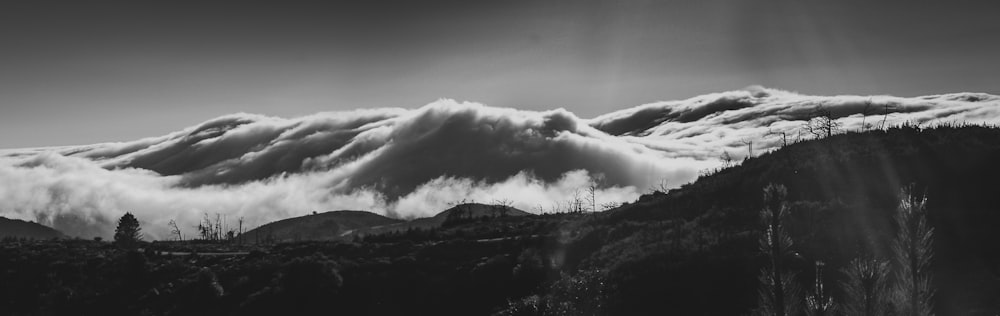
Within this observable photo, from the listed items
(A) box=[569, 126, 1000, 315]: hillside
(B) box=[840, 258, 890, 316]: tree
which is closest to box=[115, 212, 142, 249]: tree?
(A) box=[569, 126, 1000, 315]: hillside

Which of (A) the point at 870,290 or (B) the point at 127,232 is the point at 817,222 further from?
(B) the point at 127,232

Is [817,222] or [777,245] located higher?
[777,245]

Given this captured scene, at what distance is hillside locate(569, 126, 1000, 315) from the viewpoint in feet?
108

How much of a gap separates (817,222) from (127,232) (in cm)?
9508

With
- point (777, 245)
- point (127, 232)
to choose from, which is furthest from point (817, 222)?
point (127, 232)

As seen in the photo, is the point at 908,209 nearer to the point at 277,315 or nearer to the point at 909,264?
the point at 909,264

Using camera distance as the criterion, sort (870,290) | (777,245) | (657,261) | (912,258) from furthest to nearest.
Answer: (657,261)
(777,245)
(870,290)
(912,258)

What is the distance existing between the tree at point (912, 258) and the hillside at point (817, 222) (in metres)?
19.9

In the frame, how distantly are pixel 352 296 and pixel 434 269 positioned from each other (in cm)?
865

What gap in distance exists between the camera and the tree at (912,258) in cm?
671

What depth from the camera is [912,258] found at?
6859mm

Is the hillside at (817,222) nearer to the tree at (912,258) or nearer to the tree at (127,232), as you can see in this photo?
the tree at (912,258)

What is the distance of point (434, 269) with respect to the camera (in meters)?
60.9

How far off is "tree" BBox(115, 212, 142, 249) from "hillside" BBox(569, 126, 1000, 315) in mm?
71485
